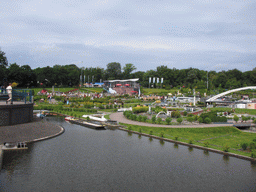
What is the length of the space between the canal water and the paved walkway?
1.60 meters

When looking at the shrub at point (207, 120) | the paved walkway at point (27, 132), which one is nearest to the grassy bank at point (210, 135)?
the shrub at point (207, 120)

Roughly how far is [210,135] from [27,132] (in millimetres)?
23758

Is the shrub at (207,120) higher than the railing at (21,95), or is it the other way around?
the railing at (21,95)

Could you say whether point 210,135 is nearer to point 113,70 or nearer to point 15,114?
point 15,114

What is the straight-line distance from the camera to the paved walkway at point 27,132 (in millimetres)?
24859

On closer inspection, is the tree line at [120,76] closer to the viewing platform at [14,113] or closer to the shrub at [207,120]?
the shrub at [207,120]

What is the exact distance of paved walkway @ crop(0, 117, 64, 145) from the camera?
81.6ft

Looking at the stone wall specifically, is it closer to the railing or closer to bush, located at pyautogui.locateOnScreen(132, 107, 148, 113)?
the railing

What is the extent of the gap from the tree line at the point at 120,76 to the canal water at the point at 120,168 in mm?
93565

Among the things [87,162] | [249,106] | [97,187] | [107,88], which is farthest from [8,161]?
[107,88]

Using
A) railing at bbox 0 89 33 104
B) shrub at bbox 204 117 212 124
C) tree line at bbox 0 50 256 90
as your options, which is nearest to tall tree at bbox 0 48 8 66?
tree line at bbox 0 50 256 90

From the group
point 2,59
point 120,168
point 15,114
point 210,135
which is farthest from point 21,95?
point 2,59

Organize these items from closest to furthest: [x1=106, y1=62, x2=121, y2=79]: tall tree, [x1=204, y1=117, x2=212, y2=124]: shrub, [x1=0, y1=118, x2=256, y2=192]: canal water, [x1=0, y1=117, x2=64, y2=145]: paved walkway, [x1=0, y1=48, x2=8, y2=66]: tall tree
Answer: [x1=0, y1=118, x2=256, y2=192]: canal water
[x1=0, y1=117, x2=64, y2=145]: paved walkway
[x1=204, y1=117, x2=212, y2=124]: shrub
[x1=0, y1=48, x2=8, y2=66]: tall tree
[x1=106, y1=62, x2=121, y2=79]: tall tree

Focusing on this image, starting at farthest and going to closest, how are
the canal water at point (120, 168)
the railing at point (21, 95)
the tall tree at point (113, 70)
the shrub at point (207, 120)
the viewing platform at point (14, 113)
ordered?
Answer: 1. the tall tree at point (113, 70)
2. the shrub at point (207, 120)
3. the railing at point (21, 95)
4. the viewing platform at point (14, 113)
5. the canal water at point (120, 168)
